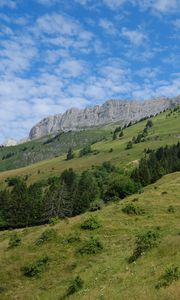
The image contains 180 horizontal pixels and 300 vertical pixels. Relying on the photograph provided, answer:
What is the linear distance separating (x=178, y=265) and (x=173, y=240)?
8.19 metres

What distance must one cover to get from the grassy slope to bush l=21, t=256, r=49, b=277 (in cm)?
68

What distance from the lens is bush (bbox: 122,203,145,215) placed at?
62562mm

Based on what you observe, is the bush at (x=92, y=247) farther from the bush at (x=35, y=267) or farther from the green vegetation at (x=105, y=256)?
the bush at (x=35, y=267)

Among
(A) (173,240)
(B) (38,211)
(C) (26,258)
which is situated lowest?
(B) (38,211)

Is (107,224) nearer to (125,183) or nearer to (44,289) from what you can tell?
(44,289)

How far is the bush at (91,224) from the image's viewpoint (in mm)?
58344

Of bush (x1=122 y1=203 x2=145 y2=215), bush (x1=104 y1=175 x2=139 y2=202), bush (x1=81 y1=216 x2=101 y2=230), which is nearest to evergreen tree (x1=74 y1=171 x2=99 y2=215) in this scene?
bush (x1=104 y1=175 x2=139 y2=202)

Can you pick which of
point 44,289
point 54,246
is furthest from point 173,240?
point 54,246

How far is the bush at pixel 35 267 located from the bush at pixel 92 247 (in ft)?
15.2

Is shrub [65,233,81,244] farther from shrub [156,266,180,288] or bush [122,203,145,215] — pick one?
shrub [156,266,180,288]

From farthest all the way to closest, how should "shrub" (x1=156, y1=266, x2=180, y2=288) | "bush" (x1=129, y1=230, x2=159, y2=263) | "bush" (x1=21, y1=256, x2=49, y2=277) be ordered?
"bush" (x1=21, y1=256, x2=49, y2=277)
"bush" (x1=129, y1=230, x2=159, y2=263)
"shrub" (x1=156, y1=266, x2=180, y2=288)

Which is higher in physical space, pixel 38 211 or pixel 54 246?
pixel 54 246

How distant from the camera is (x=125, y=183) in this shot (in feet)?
392

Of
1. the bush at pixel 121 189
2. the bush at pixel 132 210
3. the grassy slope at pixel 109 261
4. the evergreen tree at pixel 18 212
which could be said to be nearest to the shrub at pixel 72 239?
the grassy slope at pixel 109 261
